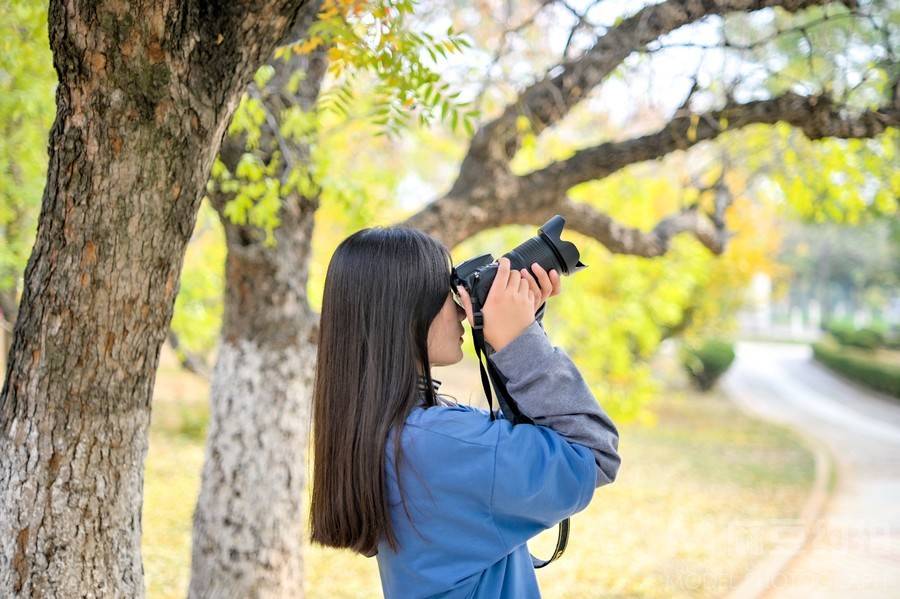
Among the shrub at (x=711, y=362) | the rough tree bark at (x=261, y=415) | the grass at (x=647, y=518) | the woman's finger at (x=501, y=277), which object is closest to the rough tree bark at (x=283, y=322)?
the rough tree bark at (x=261, y=415)

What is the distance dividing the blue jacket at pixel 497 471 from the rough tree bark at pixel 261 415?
269 centimetres

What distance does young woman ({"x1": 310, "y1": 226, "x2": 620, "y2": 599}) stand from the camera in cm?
146

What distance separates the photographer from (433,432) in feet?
4.92

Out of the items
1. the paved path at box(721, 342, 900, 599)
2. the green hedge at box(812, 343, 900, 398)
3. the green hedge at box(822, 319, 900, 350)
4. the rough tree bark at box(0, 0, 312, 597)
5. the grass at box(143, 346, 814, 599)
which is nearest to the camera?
the rough tree bark at box(0, 0, 312, 597)

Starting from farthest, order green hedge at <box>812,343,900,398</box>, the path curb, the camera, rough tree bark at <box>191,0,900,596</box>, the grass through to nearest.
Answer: green hedge at <box>812,343,900,398</box>
the grass
the path curb
rough tree bark at <box>191,0,900,596</box>
the camera

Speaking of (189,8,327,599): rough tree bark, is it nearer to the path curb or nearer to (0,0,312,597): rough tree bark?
(0,0,312,597): rough tree bark

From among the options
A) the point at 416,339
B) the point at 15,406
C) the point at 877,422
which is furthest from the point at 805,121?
the point at 877,422

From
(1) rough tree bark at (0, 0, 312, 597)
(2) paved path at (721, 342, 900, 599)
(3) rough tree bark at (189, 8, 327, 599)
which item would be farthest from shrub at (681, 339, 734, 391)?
(1) rough tree bark at (0, 0, 312, 597)

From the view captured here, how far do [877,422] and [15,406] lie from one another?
53.4 ft

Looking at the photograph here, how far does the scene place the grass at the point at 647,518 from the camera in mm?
6332

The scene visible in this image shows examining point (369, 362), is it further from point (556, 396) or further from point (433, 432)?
point (556, 396)

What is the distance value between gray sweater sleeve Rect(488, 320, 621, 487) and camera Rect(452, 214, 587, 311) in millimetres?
122

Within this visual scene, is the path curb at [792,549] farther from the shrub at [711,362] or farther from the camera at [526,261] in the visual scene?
the shrub at [711,362]

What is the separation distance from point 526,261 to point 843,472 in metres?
10.5
